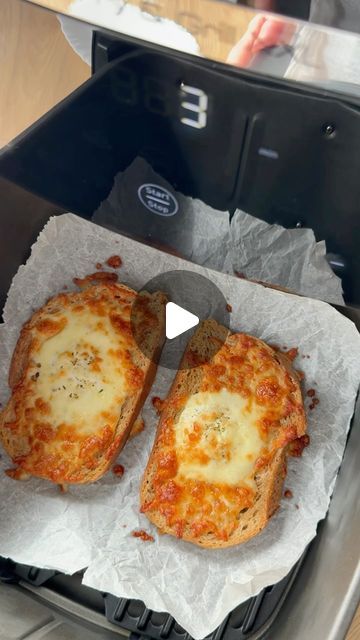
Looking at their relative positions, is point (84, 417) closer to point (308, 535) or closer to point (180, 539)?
point (180, 539)

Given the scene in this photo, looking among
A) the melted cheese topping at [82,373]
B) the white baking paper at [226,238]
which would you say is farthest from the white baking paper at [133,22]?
the melted cheese topping at [82,373]

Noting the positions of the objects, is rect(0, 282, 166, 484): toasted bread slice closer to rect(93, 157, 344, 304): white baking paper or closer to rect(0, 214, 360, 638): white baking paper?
rect(0, 214, 360, 638): white baking paper

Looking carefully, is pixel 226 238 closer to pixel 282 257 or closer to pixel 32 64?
pixel 282 257

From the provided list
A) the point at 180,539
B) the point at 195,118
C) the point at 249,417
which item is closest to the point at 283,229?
the point at 195,118

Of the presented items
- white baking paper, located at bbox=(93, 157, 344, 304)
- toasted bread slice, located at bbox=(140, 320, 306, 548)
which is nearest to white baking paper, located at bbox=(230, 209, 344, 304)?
white baking paper, located at bbox=(93, 157, 344, 304)
